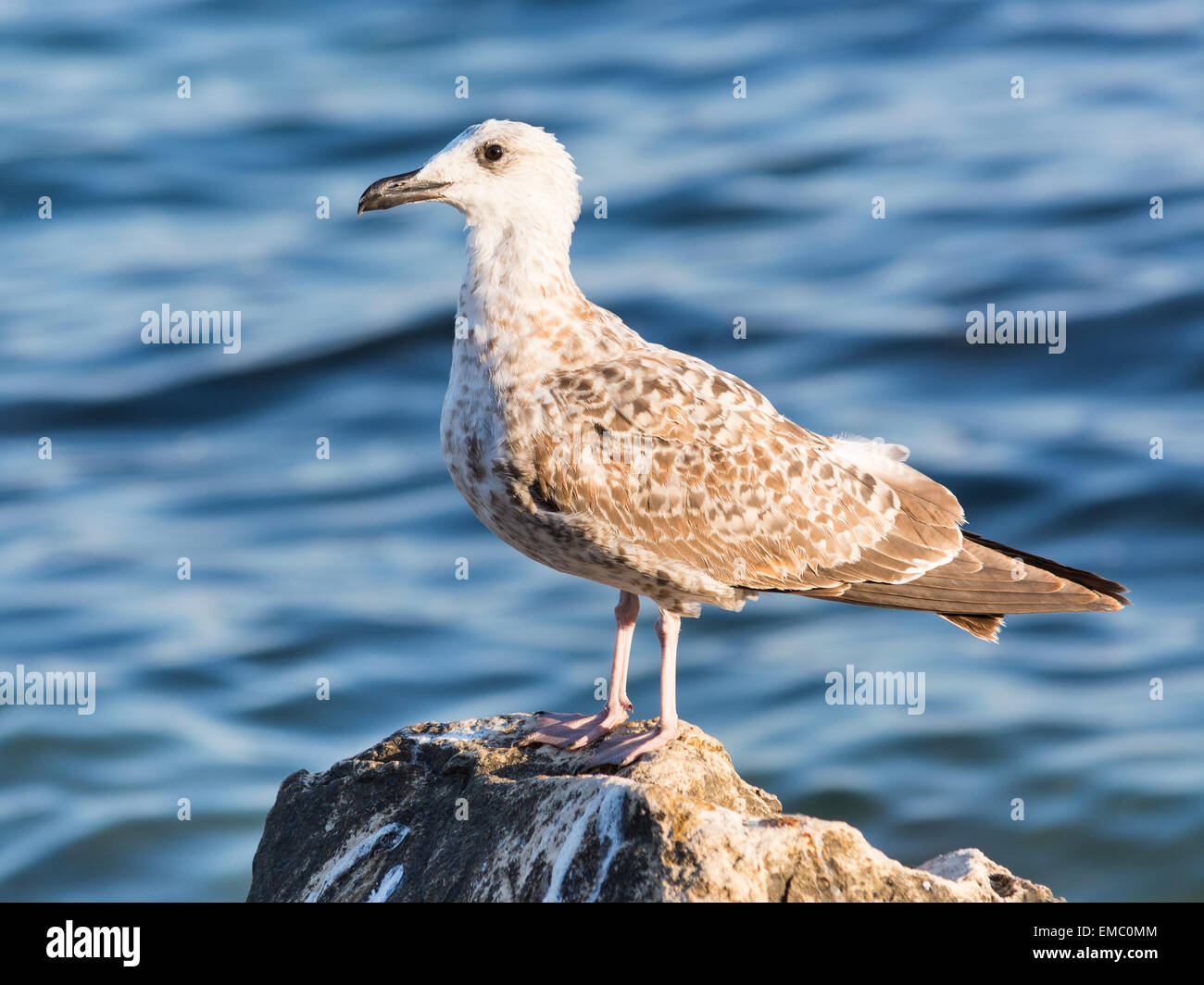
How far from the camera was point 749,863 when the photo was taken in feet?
21.8

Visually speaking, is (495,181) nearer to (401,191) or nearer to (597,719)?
(401,191)

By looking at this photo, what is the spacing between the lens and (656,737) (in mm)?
8633

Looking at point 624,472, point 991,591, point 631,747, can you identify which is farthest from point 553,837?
point 991,591

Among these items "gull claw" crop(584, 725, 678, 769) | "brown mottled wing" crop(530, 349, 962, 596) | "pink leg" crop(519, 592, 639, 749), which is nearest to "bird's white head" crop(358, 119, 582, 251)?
"brown mottled wing" crop(530, 349, 962, 596)

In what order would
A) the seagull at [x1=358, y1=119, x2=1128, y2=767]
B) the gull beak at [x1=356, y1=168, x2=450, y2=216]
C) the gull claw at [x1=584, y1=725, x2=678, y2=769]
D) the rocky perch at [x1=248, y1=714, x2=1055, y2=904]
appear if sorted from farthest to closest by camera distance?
1. the gull beak at [x1=356, y1=168, x2=450, y2=216]
2. the seagull at [x1=358, y1=119, x2=1128, y2=767]
3. the gull claw at [x1=584, y1=725, x2=678, y2=769]
4. the rocky perch at [x1=248, y1=714, x2=1055, y2=904]

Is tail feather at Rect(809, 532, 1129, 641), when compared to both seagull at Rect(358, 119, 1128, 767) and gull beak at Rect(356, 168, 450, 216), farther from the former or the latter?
gull beak at Rect(356, 168, 450, 216)

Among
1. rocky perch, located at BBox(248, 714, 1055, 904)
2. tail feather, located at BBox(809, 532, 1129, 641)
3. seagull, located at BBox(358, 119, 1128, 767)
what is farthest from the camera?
tail feather, located at BBox(809, 532, 1129, 641)

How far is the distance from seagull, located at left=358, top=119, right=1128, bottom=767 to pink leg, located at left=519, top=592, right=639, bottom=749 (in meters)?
0.01

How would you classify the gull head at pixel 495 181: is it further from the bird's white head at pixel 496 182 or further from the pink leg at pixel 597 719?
the pink leg at pixel 597 719

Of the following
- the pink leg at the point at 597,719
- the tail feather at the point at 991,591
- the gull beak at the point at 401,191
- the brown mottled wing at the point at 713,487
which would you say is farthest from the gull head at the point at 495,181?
the tail feather at the point at 991,591

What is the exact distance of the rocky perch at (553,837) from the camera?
670 centimetres

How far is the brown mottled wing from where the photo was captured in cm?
871

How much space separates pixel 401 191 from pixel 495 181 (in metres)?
0.58

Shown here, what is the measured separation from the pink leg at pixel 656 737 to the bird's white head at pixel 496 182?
2730 mm
